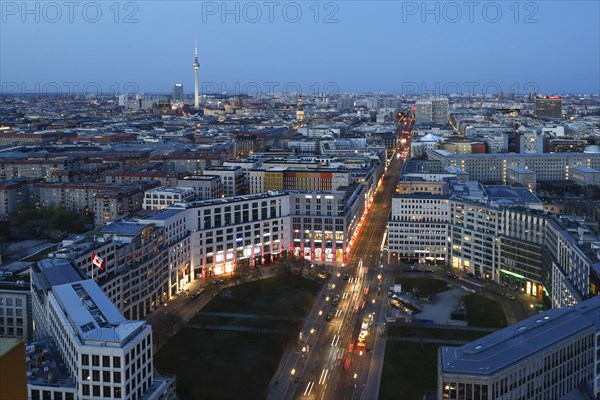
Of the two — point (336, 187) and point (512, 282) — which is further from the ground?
point (336, 187)

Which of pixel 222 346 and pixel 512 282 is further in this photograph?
pixel 512 282

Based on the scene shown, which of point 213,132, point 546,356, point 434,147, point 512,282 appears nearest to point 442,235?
point 512,282

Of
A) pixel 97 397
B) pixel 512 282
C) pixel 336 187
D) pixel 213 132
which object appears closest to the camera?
pixel 97 397

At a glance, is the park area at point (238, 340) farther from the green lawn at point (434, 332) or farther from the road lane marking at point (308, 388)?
the green lawn at point (434, 332)

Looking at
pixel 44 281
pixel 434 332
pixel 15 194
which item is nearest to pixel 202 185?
pixel 15 194

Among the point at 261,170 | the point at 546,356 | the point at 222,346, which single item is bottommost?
the point at 222,346

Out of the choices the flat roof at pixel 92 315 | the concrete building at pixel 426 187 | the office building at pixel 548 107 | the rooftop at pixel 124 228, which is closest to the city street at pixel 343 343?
the flat roof at pixel 92 315

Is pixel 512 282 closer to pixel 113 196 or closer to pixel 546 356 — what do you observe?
pixel 546 356
